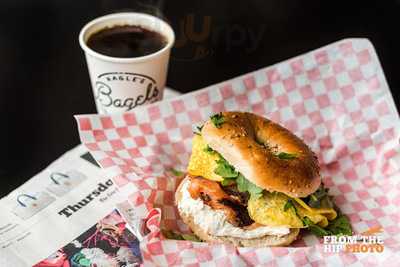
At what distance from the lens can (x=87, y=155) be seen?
2.05 metres

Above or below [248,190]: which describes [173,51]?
below

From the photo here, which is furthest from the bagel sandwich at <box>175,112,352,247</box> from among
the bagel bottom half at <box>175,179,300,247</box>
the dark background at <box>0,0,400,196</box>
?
the dark background at <box>0,0,400,196</box>

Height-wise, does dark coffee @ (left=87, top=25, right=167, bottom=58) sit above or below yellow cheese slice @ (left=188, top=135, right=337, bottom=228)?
above

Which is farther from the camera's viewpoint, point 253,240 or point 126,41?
point 126,41

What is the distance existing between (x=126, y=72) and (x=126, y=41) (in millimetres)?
138

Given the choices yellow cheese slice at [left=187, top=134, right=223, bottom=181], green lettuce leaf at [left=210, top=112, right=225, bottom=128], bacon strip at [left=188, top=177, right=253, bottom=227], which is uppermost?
green lettuce leaf at [left=210, top=112, right=225, bottom=128]

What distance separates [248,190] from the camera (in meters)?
1.69

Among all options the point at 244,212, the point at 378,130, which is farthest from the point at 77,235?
the point at 378,130

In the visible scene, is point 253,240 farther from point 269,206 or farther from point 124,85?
point 124,85

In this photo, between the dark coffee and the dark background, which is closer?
the dark coffee

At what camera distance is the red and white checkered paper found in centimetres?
185

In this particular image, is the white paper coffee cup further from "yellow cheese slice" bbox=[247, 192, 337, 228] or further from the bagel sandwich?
"yellow cheese slice" bbox=[247, 192, 337, 228]

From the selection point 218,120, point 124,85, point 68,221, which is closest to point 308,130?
point 218,120

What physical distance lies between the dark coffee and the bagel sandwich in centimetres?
45
